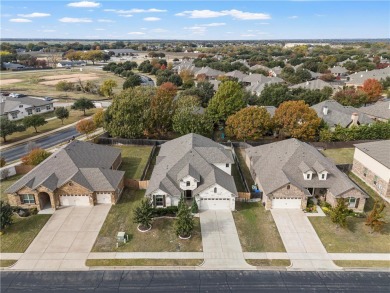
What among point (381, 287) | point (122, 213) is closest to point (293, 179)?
point (381, 287)

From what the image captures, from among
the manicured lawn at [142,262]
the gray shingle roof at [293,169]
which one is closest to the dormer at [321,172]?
the gray shingle roof at [293,169]

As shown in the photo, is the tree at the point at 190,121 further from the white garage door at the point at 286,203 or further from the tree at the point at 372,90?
the tree at the point at 372,90

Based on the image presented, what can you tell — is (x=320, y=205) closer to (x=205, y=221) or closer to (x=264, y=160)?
(x=264, y=160)

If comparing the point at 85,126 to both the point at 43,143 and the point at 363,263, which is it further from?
the point at 363,263

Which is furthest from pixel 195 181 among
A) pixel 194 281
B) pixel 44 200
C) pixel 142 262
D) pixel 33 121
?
pixel 33 121

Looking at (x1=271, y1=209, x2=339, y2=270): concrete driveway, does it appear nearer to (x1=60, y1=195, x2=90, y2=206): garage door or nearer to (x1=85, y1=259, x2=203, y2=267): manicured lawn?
(x1=85, y1=259, x2=203, y2=267): manicured lawn
